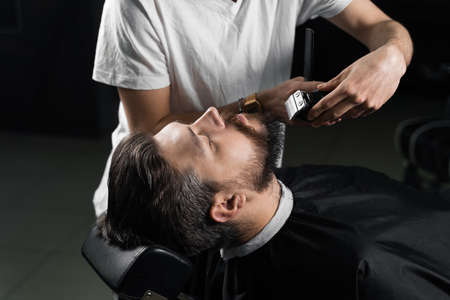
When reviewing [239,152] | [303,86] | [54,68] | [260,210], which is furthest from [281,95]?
[54,68]

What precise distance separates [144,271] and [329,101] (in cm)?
51

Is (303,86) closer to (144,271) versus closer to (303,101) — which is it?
(303,101)

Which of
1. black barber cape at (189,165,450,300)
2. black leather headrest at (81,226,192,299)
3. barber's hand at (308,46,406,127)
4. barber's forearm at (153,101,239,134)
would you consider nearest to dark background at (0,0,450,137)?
black barber cape at (189,165,450,300)

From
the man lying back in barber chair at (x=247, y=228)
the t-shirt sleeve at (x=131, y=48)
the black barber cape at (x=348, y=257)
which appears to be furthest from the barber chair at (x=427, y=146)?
the t-shirt sleeve at (x=131, y=48)

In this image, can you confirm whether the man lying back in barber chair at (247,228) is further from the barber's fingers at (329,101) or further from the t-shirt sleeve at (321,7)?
the t-shirt sleeve at (321,7)

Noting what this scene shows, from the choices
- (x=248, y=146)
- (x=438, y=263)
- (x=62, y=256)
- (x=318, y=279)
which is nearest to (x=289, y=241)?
(x=318, y=279)

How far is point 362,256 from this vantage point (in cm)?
126

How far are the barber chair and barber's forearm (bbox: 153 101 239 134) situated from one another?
51.2 inches

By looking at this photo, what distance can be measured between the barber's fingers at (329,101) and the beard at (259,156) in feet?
0.59

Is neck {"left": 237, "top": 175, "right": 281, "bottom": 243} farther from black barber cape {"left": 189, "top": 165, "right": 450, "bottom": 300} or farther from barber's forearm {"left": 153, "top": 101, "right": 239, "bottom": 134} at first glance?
barber's forearm {"left": 153, "top": 101, "right": 239, "bottom": 134}

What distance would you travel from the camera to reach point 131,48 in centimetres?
130

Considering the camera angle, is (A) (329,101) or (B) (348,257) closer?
(A) (329,101)

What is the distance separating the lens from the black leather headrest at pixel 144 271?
1081 millimetres

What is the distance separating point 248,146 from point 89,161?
2463 mm
